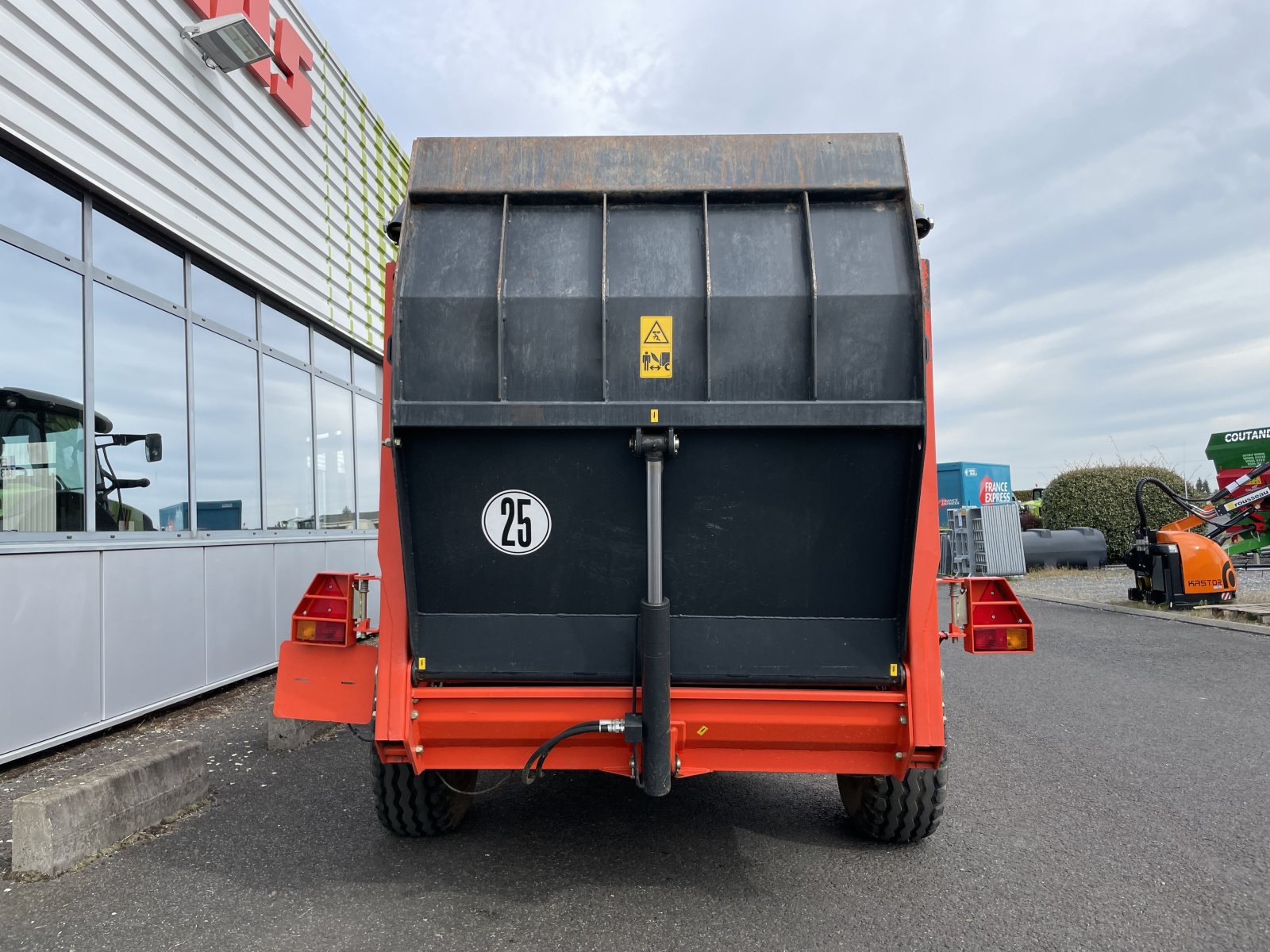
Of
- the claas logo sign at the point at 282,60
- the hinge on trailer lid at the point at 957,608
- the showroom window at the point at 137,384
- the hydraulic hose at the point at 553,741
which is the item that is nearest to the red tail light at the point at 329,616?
the hydraulic hose at the point at 553,741

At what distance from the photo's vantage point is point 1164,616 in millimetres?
11203

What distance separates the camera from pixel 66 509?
18.0 feet

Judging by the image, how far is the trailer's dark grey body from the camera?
2971 millimetres

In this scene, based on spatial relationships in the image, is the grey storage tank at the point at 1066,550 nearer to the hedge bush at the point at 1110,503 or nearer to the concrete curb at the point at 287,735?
the hedge bush at the point at 1110,503

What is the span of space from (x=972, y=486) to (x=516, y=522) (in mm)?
20065

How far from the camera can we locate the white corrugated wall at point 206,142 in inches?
206

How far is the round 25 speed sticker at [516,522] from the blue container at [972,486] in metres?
19.1

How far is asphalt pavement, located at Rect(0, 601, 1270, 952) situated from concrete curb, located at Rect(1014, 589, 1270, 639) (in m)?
5.41

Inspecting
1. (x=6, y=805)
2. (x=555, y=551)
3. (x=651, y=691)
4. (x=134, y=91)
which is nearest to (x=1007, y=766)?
(x=651, y=691)

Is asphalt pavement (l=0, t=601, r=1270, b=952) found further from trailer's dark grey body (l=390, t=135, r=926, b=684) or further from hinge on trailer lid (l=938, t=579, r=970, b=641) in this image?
hinge on trailer lid (l=938, t=579, r=970, b=641)

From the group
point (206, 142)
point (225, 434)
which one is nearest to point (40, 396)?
point (225, 434)

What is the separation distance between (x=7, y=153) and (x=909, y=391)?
5563 millimetres

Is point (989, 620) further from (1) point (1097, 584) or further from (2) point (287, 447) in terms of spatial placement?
(1) point (1097, 584)

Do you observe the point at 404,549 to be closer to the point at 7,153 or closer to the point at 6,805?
the point at 6,805
